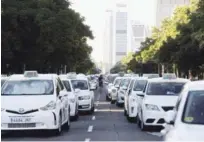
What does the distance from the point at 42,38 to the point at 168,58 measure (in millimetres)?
26642

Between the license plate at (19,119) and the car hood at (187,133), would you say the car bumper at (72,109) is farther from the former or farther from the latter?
the car hood at (187,133)

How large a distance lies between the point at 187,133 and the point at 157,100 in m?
10.6

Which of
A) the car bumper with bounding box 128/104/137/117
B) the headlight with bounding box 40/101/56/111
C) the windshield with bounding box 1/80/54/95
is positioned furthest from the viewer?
the car bumper with bounding box 128/104/137/117

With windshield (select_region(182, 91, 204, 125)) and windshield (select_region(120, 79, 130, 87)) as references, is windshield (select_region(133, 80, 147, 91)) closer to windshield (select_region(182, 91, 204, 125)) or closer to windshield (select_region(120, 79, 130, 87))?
windshield (select_region(120, 79, 130, 87))

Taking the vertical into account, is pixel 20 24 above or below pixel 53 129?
above

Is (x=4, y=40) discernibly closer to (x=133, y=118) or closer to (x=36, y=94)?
(x=133, y=118)

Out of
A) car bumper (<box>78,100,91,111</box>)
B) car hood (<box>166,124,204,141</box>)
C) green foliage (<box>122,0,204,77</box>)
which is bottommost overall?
car bumper (<box>78,100,91,111</box>)

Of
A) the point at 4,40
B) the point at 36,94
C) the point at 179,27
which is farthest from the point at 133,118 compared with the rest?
the point at 179,27

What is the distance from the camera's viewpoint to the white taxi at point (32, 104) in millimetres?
15094

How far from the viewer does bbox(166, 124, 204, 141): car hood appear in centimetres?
661

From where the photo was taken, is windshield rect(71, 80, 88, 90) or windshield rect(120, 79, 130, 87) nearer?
windshield rect(71, 80, 88, 90)

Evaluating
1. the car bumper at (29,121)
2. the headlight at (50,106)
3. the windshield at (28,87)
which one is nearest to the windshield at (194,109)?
the car bumper at (29,121)

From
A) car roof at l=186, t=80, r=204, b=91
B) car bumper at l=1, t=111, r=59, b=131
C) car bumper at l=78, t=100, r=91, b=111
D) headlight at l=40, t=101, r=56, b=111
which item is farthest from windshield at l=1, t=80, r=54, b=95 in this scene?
car bumper at l=78, t=100, r=91, b=111

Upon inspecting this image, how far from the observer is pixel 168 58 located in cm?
6875
